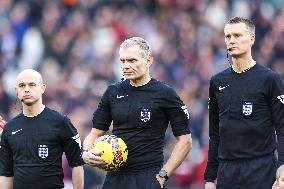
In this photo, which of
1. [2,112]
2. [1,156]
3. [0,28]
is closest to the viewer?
[1,156]

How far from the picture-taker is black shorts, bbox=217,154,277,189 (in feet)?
33.7

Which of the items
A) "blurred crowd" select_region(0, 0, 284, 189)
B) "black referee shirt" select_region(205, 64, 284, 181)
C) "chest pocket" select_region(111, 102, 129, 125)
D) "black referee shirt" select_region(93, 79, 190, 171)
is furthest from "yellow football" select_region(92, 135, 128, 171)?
"blurred crowd" select_region(0, 0, 284, 189)

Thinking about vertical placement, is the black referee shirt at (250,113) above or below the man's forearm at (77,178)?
above

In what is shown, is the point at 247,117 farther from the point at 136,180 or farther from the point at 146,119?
the point at 136,180

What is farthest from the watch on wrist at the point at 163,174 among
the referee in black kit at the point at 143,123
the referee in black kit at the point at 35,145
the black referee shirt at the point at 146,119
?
the referee in black kit at the point at 35,145

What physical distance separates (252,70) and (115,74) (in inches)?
376

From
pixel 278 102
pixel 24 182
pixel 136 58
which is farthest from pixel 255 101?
pixel 24 182

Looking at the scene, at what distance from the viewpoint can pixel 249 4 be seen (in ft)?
Result: 71.5

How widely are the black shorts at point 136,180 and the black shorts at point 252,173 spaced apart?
0.72 meters

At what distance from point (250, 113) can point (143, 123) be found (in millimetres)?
1080

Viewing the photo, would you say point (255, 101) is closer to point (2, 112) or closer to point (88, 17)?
point (2, 112)

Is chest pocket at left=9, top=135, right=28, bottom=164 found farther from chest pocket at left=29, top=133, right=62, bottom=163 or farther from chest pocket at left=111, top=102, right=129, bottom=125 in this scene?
chest pocket at left=111, top=102, right=129, bottom=125

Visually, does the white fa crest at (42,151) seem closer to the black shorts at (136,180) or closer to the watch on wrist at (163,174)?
the black shorts at (136,180)

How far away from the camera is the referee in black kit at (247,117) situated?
10.2 metres
